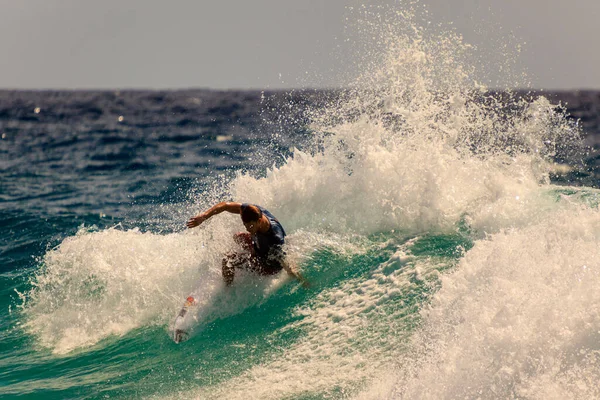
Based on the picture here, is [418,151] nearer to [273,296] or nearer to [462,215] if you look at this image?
[462,215]

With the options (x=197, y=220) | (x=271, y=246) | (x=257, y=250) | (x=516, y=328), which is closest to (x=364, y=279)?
(x=271, y=246)

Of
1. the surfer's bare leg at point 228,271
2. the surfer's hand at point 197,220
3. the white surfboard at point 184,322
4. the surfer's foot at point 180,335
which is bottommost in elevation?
the surfer's foot at point 180,335

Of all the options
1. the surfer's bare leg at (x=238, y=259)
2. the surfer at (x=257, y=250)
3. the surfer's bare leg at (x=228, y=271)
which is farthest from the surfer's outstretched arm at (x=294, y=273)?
the surfer's bare leg at (x=228, y=271)

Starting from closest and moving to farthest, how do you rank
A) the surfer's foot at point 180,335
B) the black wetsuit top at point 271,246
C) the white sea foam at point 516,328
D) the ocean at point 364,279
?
the white sea foam at point 516,328 → the ocean at point 364,279 → the surfer's foot at point 180,335 → the black wetsuit top at point 271,246

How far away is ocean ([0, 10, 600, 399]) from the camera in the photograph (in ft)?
15.4

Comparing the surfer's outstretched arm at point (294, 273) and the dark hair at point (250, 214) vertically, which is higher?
the dark hair at point (250, 214)

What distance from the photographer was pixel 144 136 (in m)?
30.3

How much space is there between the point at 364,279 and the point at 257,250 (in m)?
1.30

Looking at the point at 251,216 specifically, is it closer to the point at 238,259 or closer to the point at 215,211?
the point at 215,211

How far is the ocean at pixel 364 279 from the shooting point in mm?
4691

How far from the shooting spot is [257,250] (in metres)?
7.30

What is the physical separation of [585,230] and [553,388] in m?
2.50

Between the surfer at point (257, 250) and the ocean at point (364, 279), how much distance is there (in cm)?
15

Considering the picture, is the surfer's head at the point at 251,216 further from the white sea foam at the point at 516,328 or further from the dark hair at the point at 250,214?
the white sea foam at the point at 516,328
